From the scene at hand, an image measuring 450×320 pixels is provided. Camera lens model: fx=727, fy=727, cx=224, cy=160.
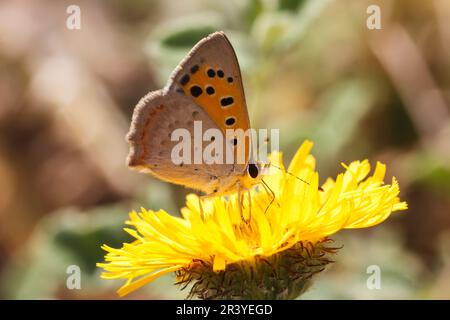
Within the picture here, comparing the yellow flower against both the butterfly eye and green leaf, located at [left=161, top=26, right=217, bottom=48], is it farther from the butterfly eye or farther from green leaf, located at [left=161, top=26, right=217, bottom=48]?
green leaf, located at [left=161, top=26, right=217, bottom=48]

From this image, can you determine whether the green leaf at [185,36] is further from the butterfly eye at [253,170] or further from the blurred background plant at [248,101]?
the butterfly eye at [253,170]

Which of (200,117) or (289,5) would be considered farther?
(289,5)

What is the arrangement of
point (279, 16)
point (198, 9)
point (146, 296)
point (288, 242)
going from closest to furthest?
point (288, 242) → point (279, 16) → point (146, 296) → point (198, 9)

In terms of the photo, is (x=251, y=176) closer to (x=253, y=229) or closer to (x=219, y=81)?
(x=253, y=229)

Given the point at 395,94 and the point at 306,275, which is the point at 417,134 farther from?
the point at 306,275

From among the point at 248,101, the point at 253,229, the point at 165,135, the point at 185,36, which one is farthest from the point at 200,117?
the point at 248,101

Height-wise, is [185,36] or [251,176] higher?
[185,36]

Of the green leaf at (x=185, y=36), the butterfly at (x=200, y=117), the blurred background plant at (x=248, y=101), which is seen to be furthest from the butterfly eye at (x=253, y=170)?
the green leaf at (x=185, y=36)
